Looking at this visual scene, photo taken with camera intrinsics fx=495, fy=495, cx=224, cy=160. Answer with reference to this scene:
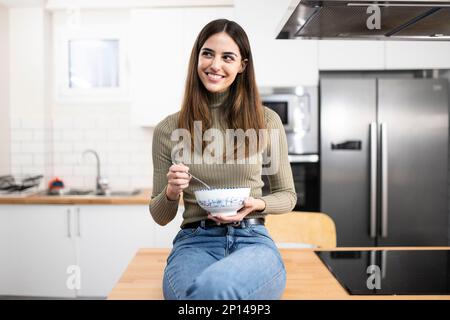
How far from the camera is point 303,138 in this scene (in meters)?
3.20

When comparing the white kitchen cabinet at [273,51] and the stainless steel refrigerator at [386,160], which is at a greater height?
the white kitchen cabinet at [273,51]

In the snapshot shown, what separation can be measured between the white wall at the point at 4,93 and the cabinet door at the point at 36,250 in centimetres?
56

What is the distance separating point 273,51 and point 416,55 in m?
0.94

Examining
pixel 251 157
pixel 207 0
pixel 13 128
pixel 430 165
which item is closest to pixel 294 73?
pixel 207 0

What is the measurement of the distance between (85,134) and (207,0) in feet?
4.43

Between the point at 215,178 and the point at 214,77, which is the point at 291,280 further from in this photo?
the point at 214,77

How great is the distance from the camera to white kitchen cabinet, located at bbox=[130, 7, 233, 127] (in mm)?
3359

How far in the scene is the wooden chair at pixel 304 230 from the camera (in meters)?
1.93

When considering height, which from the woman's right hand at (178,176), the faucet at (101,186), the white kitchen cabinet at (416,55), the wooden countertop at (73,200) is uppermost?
the white kitchen cabinet at (416,55)

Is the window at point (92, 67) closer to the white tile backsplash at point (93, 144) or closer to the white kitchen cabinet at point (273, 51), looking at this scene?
the white tile backsplash at point (93, 144)

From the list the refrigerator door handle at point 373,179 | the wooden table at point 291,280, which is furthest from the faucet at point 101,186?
the wooden table at point 291,280

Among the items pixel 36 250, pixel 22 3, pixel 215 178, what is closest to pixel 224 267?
Result: pixel 215 178

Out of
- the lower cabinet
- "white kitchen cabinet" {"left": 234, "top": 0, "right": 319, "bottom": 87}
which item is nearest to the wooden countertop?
the lower cabinet

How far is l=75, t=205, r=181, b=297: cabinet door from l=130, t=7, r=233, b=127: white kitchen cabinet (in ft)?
2.20
